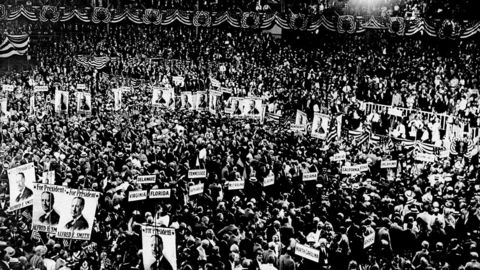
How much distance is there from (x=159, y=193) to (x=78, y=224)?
9.41ft

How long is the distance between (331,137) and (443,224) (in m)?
7.55

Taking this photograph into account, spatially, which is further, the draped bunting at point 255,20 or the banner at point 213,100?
the draped bunting at point 255,20

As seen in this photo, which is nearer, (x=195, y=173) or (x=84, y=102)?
(x=195, y=173)

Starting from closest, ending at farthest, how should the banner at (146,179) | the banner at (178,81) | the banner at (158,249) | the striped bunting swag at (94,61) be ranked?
1. the banner at (158,249)
2. the banner at (146,179)
3. the banner at (178,81)
4. the striped bunting swag at (94,61)

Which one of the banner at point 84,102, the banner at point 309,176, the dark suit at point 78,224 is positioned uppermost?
the banner at point 84,102

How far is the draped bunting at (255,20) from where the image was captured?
31.4 m

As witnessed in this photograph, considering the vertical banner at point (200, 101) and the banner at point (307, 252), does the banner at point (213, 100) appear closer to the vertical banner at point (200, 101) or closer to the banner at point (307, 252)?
the vertical banner at point (200, 101)

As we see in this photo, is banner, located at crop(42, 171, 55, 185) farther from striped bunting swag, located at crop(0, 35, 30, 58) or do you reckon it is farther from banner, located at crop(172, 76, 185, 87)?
striped bunting swag, located at crop(0, 35, 30, 58)

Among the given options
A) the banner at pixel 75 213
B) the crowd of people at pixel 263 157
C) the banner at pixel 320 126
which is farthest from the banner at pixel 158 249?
the banner at pixel 320 126

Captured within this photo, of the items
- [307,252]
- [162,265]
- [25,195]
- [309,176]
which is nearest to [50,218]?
[25,195]

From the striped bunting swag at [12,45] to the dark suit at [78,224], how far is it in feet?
68.5

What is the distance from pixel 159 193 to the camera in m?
14.5

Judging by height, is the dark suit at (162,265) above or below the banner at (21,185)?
below

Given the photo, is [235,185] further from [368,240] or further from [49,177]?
[49,177]
